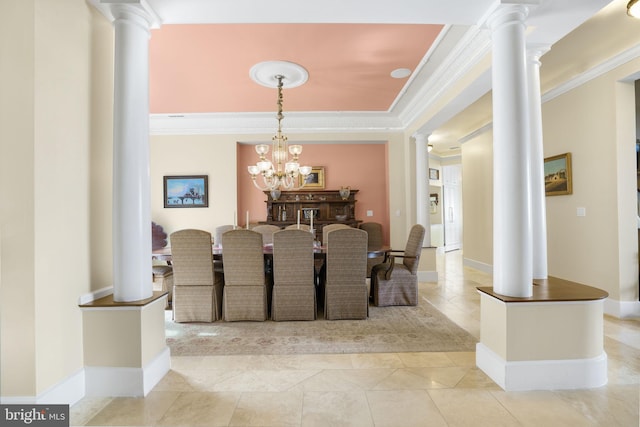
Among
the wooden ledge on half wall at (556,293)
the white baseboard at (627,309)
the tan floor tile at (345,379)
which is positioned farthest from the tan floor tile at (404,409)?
the white baseboard at (627,309)

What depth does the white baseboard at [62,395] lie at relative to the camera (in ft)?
5.58

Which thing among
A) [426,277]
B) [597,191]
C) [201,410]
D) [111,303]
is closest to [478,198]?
[426,277]

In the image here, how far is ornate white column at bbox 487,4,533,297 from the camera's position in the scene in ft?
6.83

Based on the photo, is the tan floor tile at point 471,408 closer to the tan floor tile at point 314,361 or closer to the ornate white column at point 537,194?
the tan floor tile at point 314,361

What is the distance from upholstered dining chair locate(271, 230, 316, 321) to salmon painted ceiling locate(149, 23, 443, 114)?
1987 millimetres

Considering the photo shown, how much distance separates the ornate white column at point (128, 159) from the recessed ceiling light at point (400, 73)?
2.84m

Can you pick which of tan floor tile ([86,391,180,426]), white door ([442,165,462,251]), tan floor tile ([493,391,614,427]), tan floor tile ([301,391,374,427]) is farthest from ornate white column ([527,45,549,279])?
white door ([442,165,462,251])

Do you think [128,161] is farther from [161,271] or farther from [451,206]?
[451,206]

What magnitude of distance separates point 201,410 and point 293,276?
5.31 ft

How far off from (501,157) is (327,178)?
4.46 m

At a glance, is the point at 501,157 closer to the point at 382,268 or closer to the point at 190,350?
the point at 382,268

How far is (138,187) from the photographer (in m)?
2.10

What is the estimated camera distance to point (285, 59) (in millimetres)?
3637

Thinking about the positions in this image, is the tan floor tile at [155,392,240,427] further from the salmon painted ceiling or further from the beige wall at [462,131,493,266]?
the beige wall at [462,131,493,266]
